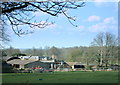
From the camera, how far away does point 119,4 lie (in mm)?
1168

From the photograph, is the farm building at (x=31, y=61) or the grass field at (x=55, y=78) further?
the grass field at (x=55, y=78)

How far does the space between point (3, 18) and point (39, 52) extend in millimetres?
1130

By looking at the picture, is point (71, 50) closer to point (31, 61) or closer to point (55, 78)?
point (31, 61)

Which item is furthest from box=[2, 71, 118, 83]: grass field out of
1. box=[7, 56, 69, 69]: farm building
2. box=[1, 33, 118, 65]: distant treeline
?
box=[1, 33, 118, 65]: distant treeline

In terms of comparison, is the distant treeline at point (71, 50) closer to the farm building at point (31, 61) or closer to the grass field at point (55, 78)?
the farm building at point (31, 61)

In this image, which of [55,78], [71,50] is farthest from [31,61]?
[55,78]

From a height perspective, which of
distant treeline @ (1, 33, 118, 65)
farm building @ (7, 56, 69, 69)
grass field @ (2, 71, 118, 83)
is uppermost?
distant treeline @ (1, 33, 118, 65)

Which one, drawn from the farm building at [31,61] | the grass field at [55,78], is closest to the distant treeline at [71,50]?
the farm building at [31,61]

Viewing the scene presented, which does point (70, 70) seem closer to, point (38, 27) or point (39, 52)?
point (39, 52)

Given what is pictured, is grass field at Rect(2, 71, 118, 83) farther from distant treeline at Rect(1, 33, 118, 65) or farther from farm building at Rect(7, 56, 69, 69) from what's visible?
distant treeline at Rect(1, 33, 118, 65)

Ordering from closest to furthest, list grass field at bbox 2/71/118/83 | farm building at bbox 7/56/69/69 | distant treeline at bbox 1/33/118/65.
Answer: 1. distant treeline at bbox 1/33/118/65
2. farm building at bbox 7/56/69/69
3. grass field at bbox 2/71/118/83

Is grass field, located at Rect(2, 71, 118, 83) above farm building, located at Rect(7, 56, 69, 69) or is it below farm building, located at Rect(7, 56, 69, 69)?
below

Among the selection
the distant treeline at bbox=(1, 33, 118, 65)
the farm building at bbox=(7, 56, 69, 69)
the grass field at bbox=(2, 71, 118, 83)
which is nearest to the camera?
the distant treeline at bbox=(1, 33, 118, 65)

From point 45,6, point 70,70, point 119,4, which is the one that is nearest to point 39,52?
point 45,6
